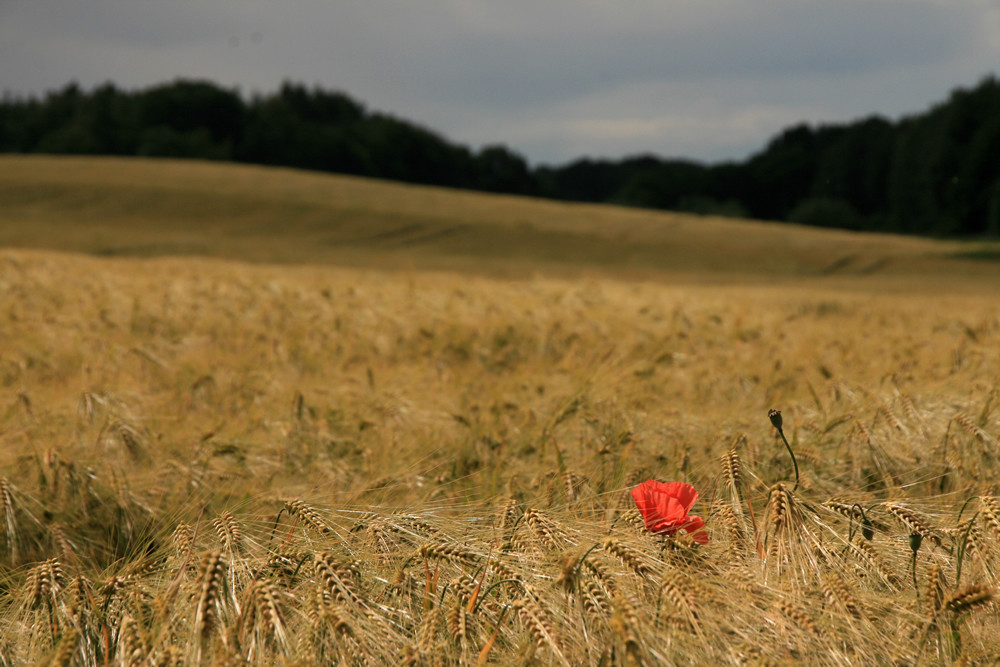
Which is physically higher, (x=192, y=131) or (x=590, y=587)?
(x=192, y=131)

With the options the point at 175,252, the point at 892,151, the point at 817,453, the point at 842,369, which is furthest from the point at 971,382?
the point at 892,151

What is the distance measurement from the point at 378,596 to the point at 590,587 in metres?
0.51

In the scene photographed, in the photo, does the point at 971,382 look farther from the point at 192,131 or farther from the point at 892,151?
the point at 892,151

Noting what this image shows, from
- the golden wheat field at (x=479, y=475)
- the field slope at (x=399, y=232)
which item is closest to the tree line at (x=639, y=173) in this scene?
the field slope at (x=399, y=232)

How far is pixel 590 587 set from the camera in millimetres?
1472

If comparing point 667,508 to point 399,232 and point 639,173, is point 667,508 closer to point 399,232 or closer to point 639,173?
point 399,232

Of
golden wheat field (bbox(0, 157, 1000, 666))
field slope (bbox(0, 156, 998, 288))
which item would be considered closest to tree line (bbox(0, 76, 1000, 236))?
field slope (bbox(0, 156, 998, 288))

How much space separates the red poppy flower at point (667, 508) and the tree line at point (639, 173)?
40.8 metres

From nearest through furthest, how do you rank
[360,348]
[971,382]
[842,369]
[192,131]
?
[971,382]
[842,369]
[360,348]
[192,131]

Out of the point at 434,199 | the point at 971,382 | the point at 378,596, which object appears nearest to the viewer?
the point at 378,596

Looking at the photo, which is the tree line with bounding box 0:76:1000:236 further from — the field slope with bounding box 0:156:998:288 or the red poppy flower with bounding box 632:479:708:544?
the red poppy flower with bounding box 632:479:708:544

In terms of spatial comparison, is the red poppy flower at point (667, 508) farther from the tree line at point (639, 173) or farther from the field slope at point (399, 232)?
the tree line at point (639, 173)

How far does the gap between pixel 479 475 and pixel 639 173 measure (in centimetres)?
7918

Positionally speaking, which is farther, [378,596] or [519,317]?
[519,317]
